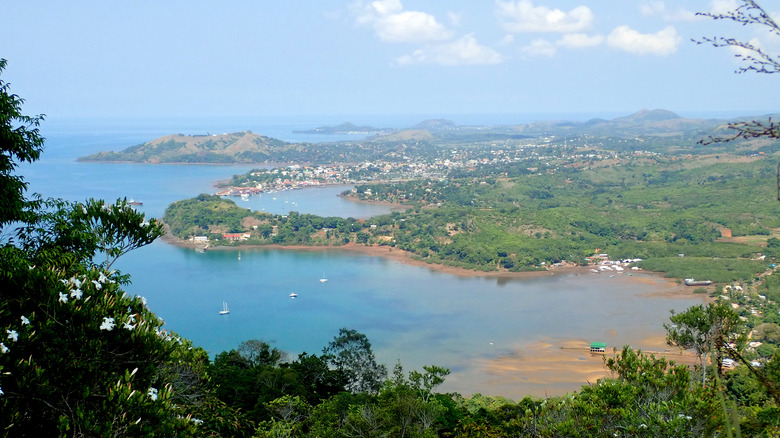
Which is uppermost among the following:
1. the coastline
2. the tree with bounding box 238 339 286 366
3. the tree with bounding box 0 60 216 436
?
the tree with bounding box 0 60 216 436

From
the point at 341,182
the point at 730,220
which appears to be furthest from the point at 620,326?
the point at 341,182

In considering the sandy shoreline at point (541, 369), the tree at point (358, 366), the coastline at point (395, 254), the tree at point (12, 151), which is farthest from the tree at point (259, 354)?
the coastline at point (395, 254)

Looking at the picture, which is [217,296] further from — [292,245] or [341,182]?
[341,182]

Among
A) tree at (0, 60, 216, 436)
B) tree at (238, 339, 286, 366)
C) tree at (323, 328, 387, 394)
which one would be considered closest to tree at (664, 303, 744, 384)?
tree at (323, 328, 387, 394)

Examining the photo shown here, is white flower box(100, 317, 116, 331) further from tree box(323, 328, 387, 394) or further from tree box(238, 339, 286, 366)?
tree box(238, 339, 286, 366)

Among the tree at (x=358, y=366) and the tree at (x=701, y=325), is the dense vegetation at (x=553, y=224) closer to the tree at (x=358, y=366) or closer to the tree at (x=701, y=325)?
the tree at (x=358, y=366)

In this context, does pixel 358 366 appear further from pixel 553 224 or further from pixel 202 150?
pixel 202 150
